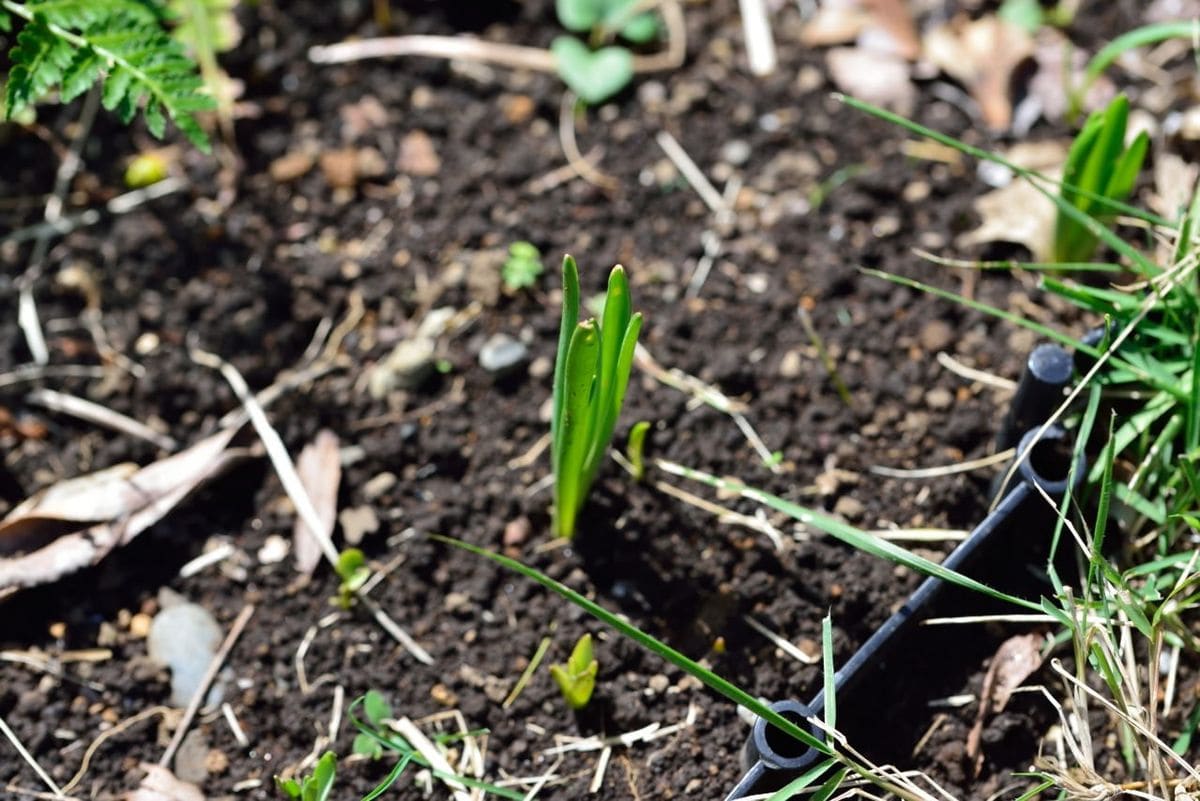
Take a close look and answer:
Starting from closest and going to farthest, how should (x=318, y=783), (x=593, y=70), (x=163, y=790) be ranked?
1. (x=318, y=783)
2. (x=163, y=790)
3. (x=593, y=70)

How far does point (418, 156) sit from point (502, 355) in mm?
534

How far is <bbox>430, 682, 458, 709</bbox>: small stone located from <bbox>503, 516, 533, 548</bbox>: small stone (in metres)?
0.23

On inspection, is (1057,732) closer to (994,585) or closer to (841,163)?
(994,585)

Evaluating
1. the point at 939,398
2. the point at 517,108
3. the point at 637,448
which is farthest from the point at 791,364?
the point at 517,108

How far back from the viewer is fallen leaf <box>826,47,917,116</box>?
7.47 ft

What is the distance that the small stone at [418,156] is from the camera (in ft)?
7.30

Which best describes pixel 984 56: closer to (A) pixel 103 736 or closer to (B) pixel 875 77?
(B) pixel 875 77

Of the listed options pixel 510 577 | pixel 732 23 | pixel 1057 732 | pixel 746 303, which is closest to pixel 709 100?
pixel 732 23

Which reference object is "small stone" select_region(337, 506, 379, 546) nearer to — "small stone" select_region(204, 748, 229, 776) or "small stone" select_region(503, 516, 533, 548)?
"small stone" select_region(503, 516, 533, 548)

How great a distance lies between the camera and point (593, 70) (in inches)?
89.7

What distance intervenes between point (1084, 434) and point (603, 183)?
1.02 metres

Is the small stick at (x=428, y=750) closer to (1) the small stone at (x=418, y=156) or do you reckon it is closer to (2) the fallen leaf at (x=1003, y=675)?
(2) the fallen leaf at (x=1003, y=675)

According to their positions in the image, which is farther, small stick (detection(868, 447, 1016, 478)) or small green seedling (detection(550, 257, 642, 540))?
small stick (detection(868, 447, 1016, 478))

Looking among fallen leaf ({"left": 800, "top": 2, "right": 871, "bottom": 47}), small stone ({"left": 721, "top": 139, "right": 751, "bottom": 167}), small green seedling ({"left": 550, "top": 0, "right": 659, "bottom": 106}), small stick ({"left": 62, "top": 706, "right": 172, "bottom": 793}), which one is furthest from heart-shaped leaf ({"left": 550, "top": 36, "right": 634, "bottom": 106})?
small stick ({"left": 62, "top": 706, "right": 172, "bottom": 793})
